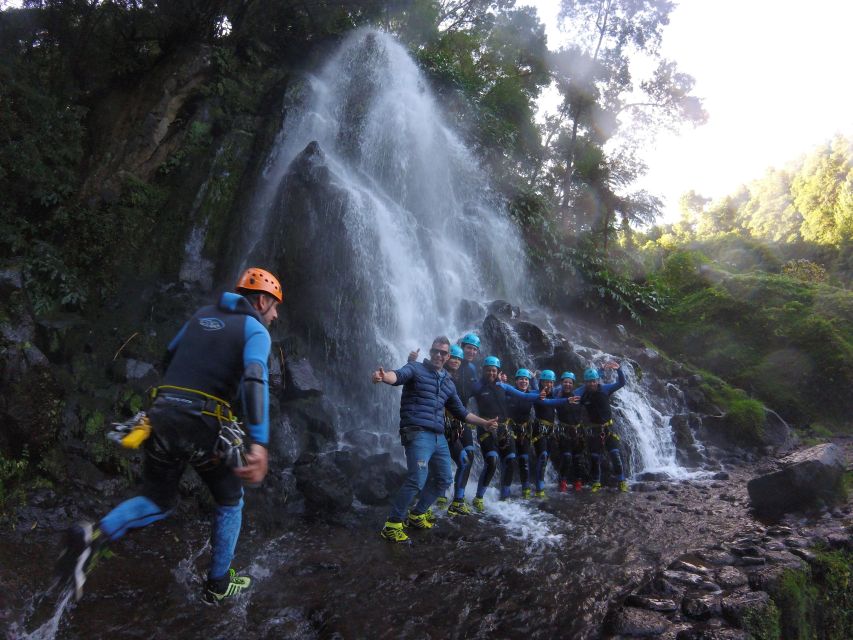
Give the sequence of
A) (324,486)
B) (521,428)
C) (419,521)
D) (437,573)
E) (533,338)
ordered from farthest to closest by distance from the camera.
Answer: (533,338)
(521,428)
(324,486)
(419,521)
(437,573)

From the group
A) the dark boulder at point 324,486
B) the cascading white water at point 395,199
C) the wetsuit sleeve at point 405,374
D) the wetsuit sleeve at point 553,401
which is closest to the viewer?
the wetsuit sleeve at point 405,374

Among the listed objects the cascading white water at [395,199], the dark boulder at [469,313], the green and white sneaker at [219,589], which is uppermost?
the cascading white water at [395,199]

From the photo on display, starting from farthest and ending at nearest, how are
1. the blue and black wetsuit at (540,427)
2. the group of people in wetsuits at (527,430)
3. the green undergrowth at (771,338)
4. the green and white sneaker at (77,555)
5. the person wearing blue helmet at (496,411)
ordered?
the green undergrowth at (771,338) → the blue and black wetsuit at (540,427) → the person wearing blue helmet at (496,411) → the group of people in wetsuits at (527,430) → the green and white sneaker at (77,555)

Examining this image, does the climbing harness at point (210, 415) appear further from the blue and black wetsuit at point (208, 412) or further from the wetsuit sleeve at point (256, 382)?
the wetsuit sleeve at point (256, 382)

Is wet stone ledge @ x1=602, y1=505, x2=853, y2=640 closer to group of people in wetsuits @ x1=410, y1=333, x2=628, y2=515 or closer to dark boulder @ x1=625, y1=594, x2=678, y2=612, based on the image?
dark boulder @ x1=625, y1=594, x2=678, y2=612

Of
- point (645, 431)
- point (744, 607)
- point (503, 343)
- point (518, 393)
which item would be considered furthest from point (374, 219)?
point (744, 607)

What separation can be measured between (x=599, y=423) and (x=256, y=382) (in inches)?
290

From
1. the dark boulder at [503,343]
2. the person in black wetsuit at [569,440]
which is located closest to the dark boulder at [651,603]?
the person in black wetsuit at [569,440]

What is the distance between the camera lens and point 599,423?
9.11 meters

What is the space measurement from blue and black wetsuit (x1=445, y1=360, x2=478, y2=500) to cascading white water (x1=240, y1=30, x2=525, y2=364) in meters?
2.79

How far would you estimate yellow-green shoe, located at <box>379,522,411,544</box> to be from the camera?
5.63 metres

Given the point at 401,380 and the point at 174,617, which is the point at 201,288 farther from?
the point at 174,617

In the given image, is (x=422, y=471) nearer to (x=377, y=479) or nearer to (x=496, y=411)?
(x=377, y=479)

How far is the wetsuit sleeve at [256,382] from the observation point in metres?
3.29
